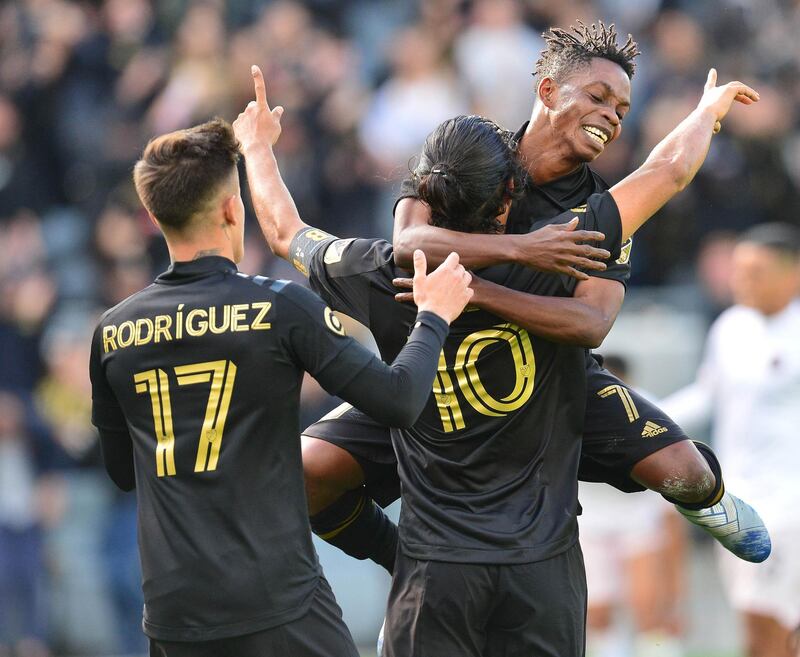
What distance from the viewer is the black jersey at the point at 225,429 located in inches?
144

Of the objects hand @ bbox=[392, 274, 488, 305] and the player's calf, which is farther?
the player's calf

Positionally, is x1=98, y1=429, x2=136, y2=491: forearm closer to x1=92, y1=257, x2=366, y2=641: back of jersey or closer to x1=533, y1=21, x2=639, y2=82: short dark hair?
x1=92, y1=257, x2=366, y2=641: back of jersey

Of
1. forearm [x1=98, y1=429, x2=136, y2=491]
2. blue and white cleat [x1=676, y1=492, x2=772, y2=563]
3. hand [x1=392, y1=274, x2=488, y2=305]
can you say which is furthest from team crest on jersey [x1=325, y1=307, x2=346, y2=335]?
blue and white cleat [x1=676, y1=492, x2=772, y2=563]

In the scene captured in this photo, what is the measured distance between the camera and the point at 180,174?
374 cm

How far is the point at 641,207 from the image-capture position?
4211mm

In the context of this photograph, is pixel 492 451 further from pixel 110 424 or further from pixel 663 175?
pixel 110 424

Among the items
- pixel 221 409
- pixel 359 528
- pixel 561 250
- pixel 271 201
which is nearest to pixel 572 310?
pixel 561 250

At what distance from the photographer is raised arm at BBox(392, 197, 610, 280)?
396cm

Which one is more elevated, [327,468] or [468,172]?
[468,172]

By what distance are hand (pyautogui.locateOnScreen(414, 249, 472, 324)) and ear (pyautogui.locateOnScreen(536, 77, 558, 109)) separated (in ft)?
2.69

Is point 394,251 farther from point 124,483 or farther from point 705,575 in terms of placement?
point 705,575

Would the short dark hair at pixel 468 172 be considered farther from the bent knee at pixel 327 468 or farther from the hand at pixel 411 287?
the bent knee at pixel 327 468

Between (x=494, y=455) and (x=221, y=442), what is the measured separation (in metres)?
0.95

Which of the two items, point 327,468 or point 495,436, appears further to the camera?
point 327,468
